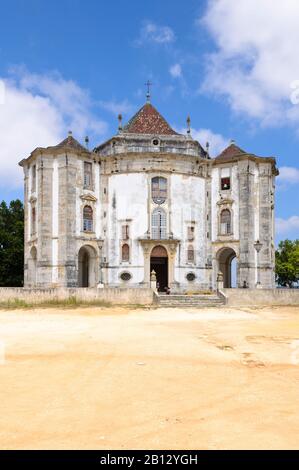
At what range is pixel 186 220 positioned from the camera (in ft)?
138

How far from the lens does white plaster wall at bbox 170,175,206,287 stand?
4156 centimetres

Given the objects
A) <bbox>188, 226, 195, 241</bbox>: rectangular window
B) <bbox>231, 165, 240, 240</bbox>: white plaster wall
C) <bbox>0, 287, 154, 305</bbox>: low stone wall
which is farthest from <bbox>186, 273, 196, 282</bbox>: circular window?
<bbox>0, 287, 154, 305</bbox>: low stone wall

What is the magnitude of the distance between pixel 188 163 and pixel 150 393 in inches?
1348

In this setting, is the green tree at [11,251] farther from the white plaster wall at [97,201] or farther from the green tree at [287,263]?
the green tree at [287,263]

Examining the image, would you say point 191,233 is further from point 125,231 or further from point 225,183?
point 125,231

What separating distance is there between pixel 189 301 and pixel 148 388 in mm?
23715

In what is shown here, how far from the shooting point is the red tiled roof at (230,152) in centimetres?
4279

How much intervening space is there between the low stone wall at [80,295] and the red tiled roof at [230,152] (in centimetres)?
1611

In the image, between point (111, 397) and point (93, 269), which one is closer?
point (111, 397)

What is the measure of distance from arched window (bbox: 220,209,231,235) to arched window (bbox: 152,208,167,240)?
208 inches
